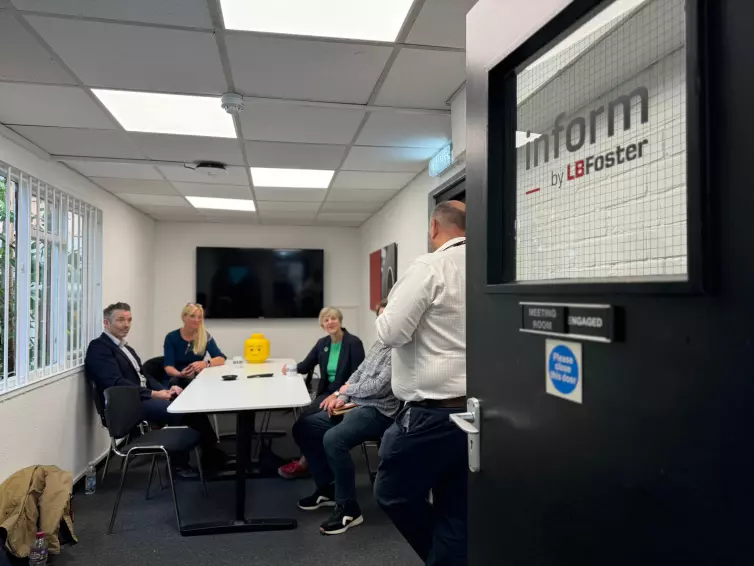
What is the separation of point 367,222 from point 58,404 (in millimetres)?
4014

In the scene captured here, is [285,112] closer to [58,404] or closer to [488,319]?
[488,319]

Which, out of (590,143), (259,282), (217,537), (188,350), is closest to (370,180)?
(188,350)

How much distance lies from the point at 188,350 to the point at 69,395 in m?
1.04

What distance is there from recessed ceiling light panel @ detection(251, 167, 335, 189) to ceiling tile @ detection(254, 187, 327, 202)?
0.15 m

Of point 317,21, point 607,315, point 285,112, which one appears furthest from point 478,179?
point 285,112

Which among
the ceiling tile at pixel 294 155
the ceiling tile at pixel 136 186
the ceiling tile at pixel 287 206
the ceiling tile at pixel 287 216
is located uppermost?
the ceiling tile at pixel 294 155

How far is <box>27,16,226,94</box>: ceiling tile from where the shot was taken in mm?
1837

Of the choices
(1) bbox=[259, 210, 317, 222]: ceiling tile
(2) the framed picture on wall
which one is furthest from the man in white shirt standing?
(1) bbox=[259, 210, 317, 222]: ceiling tile

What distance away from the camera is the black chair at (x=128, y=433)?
2.93 m

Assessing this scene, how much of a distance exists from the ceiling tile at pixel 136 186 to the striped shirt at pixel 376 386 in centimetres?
265

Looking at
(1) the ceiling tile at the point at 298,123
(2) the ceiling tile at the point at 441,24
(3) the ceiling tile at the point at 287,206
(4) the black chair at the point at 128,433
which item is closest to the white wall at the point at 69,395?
(4) the black chair at the point at 128,433

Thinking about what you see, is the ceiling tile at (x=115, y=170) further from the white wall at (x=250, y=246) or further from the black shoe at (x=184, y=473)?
the white wall at (x=250, y=246)

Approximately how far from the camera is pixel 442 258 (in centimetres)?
181

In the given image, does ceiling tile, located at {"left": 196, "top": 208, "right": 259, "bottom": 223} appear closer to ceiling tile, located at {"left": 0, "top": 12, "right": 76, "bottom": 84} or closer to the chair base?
ceiling tile, located at {"left": 0, "top": 12, "right": 76, "bottom": 84}
